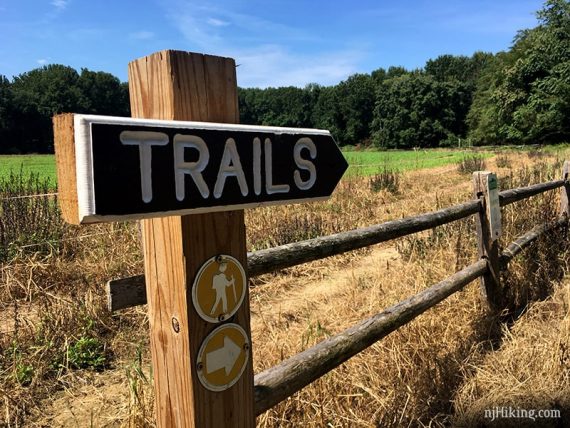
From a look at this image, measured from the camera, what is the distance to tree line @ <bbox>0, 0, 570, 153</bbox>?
131 ft

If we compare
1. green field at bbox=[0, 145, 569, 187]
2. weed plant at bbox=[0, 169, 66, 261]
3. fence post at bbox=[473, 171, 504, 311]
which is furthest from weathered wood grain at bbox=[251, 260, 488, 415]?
green field at bbox=[0, 145, 569, 187]

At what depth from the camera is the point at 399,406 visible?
2.46m

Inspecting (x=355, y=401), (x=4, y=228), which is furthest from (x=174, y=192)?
(x=4, y=228)

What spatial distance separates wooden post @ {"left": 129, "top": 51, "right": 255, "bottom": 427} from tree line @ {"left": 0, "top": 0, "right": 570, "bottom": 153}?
124 feet

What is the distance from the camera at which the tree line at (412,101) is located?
39781 millimetres

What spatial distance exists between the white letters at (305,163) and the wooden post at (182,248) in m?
0.19

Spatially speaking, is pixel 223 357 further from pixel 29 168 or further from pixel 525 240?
pixel 29 168

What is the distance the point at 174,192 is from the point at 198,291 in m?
0.28

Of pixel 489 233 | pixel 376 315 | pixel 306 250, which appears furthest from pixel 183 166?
pixel 489 233

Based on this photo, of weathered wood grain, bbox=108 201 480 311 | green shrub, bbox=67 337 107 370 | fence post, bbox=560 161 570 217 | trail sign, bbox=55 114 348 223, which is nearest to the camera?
trail sign, bbox=55 114 348 223

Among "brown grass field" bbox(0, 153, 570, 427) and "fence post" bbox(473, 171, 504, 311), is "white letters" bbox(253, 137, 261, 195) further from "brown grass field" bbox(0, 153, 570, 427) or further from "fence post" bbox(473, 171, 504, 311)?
"fence post" bbox(473, 171, 504, 311)

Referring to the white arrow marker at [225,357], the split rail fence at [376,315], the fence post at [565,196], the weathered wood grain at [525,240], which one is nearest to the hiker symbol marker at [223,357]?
the white arrow marker at [225,357]

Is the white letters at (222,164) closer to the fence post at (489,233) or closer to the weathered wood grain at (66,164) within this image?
the weathered wood grain at (66,164)

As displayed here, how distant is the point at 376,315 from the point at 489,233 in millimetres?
1769
